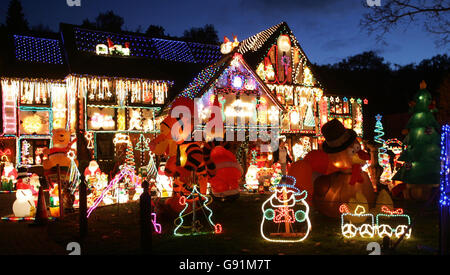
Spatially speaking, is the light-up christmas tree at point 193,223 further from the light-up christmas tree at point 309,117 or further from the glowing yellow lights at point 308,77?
the glowing yellow lights at point 308,77

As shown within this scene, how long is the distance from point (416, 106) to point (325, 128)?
479 centimetres

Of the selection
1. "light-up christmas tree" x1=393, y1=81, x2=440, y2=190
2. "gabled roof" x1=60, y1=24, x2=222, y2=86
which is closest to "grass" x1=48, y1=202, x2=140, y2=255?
"light-up christmas tree" x1=393, y1=81, x2=440, y2=190

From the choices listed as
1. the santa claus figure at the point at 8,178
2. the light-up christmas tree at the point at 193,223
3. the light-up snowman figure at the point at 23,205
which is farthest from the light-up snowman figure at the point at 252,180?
the santa claus figure at the point at 8,178

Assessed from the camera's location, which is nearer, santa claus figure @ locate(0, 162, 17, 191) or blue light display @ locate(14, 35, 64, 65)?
santa claus figure @ locate(0, 162, 17, 191)

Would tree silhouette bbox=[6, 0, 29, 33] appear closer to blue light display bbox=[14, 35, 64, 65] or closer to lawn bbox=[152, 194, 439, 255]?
blue light display bbox=[14, 35, 64, 65]

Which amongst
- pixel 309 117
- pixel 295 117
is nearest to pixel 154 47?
pixel 295 117

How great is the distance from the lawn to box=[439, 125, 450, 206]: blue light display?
29.6 inches

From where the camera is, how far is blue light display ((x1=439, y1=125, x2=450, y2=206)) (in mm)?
6773

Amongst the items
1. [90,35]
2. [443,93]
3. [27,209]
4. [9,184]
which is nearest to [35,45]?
[90,35]

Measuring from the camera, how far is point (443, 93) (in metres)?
32.8

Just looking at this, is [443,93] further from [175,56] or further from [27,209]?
[27,209]

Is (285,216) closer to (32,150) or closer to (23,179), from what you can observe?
(23,179)

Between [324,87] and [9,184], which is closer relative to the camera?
[9,184]

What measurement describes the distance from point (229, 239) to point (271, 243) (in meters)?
0.94
